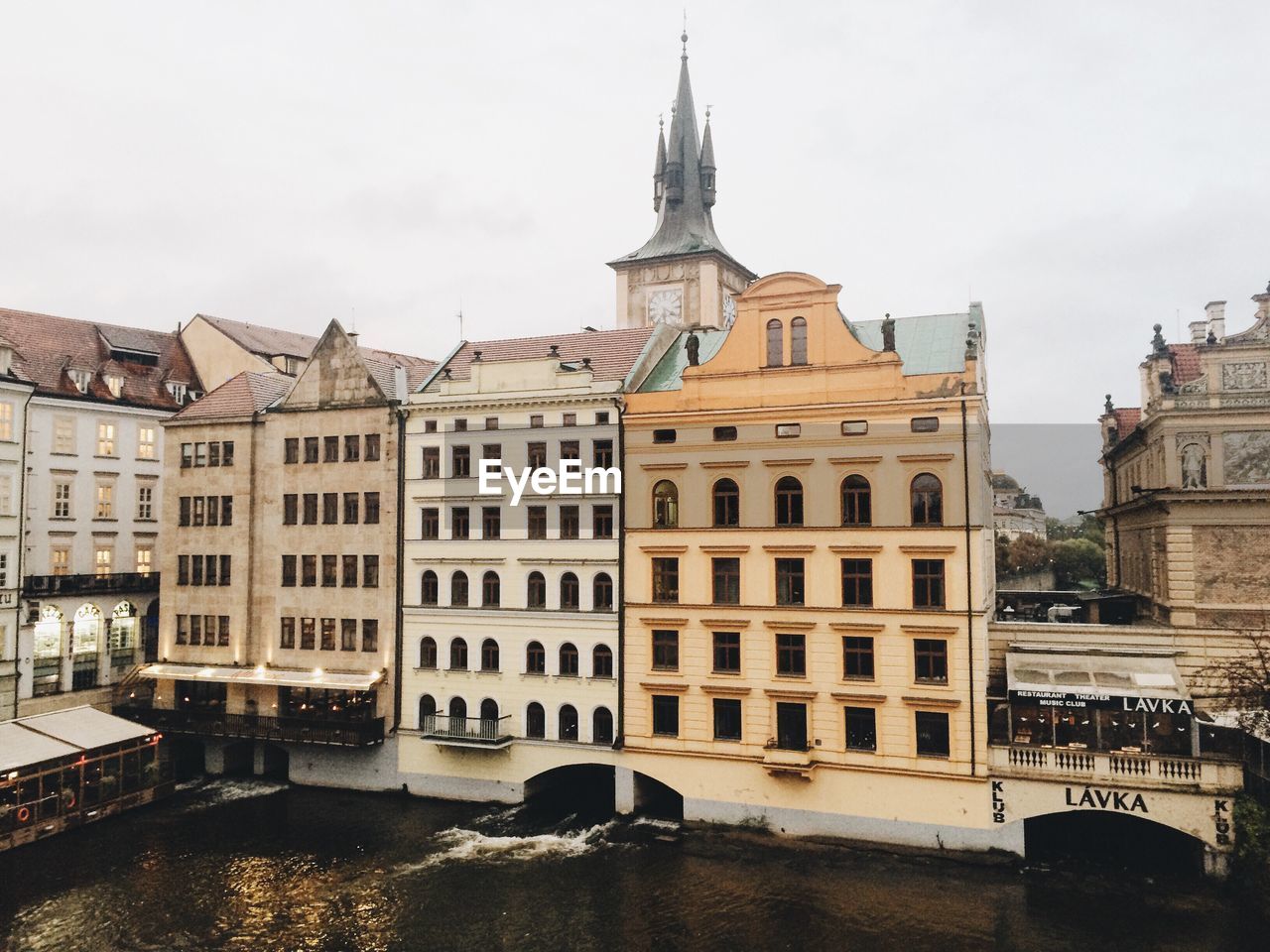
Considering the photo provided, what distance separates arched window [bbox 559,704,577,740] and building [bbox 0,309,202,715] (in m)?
28.0

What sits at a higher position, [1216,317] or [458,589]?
[1216,317]

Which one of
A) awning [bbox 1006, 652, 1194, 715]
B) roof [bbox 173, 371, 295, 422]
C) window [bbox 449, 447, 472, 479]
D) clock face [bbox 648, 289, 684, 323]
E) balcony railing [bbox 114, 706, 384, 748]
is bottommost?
balcony railing [bbox 114, 706, 384, 748]

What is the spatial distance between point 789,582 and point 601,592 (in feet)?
28.1

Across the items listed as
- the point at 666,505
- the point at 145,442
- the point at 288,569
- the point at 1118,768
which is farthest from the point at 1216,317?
the point at 145,442

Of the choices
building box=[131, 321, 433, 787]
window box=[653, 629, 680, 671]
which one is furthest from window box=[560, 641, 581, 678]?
building box=[131, 321, 433, 787]

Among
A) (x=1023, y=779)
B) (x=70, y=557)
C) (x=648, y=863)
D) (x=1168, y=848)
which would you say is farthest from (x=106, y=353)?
(x=1168, y=848)

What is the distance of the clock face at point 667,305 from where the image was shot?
216ft

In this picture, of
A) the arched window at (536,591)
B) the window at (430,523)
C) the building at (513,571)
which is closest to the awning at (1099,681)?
the building at (513,571)

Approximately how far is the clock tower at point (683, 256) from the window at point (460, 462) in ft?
79.5

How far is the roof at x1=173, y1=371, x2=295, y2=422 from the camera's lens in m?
51.7

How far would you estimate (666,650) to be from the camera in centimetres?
4234

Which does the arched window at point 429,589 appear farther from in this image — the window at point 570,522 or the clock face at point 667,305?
the clock face at point 667,305

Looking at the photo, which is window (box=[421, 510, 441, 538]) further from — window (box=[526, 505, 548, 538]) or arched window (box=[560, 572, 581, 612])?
arched window (box=[560, 572, 581, 612])

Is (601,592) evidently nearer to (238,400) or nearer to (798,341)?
(798,341)
